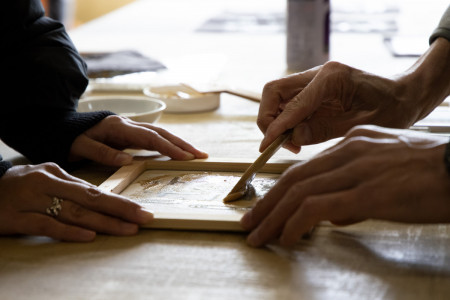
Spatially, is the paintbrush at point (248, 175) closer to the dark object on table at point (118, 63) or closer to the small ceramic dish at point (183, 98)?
the small ceramic dish at point (183, 98)

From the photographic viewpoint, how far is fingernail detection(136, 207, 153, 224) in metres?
0.89

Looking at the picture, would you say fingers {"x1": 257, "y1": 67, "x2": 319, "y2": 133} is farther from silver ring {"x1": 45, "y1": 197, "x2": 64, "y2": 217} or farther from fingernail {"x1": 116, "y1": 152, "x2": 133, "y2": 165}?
silver ring {"x1": 45, "y1": 197, "x2": 64, "y2": 217}

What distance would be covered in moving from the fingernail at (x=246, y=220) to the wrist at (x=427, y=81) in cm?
47

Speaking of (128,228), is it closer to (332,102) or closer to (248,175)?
(248,175)

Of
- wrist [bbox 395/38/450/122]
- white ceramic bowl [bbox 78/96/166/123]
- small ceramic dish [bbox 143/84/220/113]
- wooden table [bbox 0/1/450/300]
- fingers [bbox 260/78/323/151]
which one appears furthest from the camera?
small ceramic dish [bbox 143/84/220/113]

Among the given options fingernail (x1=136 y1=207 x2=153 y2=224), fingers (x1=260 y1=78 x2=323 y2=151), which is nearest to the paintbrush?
fingers (x1=260 y1=78 x2=323 y2=151)

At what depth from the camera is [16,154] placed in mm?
1309

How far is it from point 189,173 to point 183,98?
0.50 m

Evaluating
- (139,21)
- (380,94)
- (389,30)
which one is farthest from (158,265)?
(139,21)

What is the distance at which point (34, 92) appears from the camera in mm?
1228

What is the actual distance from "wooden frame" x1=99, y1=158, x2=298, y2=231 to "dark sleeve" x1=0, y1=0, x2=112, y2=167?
0.16 m

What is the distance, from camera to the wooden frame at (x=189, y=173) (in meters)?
0.88

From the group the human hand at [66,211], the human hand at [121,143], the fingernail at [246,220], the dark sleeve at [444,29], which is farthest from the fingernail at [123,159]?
the dark sleeve at [444,29]

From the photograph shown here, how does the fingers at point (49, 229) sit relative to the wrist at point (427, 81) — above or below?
below
